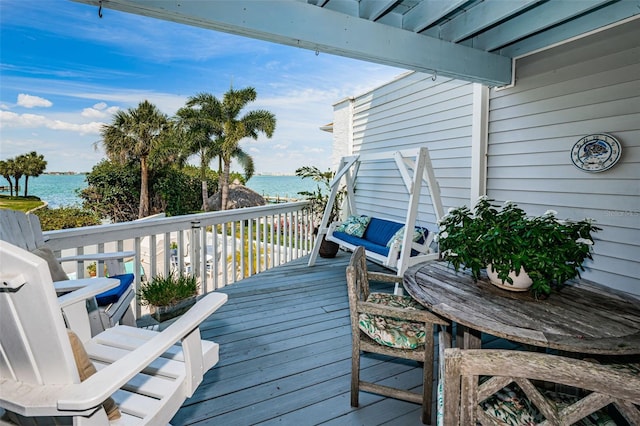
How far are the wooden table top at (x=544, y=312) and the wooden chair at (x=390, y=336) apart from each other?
6.2 inches

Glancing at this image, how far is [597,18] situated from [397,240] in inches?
93.6

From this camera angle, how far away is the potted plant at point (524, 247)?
1.48 m

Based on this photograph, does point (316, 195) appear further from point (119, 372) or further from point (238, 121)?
point (238, 121)

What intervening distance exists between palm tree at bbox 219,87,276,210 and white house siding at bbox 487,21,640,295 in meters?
13.8

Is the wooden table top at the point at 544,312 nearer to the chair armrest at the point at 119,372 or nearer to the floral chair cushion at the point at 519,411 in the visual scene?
the floral chair cushion at the point at 519,411

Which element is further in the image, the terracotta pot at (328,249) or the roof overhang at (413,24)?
the terracotta pot at (328,249)

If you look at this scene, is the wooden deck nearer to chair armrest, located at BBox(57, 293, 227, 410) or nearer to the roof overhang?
chair armrest, located at BBox(57, 293, 227, 410)

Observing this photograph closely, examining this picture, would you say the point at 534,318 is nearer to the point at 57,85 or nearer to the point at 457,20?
the point at 457,20

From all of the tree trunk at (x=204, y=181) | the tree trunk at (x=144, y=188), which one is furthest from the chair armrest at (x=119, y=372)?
the tree trunk at (x=144, y=188)

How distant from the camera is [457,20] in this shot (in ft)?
8.76

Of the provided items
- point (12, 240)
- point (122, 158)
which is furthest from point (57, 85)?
point (12, 240)

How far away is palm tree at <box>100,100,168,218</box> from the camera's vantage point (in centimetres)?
1664

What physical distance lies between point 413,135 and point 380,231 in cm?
143

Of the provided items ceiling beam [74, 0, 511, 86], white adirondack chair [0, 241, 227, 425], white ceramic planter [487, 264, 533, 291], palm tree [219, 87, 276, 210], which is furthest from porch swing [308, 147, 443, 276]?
palm tree [219, 87, 276, 210]
